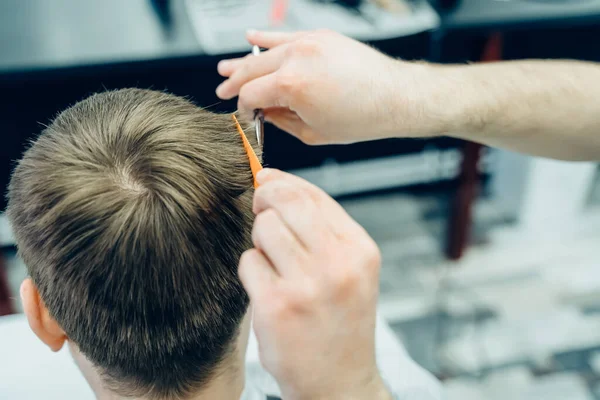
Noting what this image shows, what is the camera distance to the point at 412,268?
6.84ft

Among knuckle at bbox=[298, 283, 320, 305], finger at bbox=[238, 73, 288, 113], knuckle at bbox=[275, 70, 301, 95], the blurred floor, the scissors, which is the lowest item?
the blurred floor

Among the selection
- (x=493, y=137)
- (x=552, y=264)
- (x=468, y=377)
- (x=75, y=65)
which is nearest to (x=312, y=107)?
(x=493, y=137)

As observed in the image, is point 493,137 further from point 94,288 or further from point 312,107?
point 94,288

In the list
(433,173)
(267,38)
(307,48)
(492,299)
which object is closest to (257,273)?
(307,48)

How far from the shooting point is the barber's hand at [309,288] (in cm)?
51

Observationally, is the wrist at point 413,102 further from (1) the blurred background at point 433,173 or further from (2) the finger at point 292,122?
(1) the blurred background at point 433,173

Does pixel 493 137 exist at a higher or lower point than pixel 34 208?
lower

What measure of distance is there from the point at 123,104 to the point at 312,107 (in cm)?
30

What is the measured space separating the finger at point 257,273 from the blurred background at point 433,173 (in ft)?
3.26

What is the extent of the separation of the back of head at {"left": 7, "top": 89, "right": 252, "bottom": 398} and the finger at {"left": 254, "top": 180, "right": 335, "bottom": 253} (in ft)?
0.34

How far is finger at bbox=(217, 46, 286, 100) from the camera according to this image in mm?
885

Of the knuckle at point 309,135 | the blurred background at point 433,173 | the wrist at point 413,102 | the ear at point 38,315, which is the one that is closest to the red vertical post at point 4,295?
the blurred background at point 433,173

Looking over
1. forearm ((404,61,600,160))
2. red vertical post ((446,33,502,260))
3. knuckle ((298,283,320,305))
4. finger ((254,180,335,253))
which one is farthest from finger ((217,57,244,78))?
red vertical post ((446,33,502,260))

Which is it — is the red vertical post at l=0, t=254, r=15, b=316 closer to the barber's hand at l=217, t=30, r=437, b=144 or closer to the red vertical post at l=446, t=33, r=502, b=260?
the barber's hand at l=217, t=30, r=437, b=144
